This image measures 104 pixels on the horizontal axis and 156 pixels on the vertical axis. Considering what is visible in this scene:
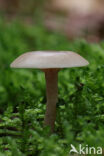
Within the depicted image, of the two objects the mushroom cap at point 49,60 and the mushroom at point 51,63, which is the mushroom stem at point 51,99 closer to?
the mushroom at point 51,63

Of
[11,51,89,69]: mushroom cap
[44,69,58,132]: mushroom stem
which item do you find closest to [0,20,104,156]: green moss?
[44,69,58,132]: mushroom stem

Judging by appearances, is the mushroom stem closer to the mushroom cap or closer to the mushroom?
the mushroom

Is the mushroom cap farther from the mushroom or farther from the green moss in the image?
the green moss

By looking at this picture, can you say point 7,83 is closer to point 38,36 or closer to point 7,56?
point 7,56

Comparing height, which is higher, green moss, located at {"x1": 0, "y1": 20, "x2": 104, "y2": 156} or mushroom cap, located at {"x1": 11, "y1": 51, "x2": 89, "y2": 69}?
mushroom cap, located at {"x1": 11, "y1": 51, "x2": 89, "y2": 69}

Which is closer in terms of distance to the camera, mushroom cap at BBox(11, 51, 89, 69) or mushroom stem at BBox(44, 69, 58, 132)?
mushroom cap at BBox(11, 51, 89, 69)

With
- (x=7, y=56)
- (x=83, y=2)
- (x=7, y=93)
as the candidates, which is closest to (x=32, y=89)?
(x=7, y=93)

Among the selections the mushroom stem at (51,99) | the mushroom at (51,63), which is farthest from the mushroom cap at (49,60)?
the mushroom stem at (51,99)
